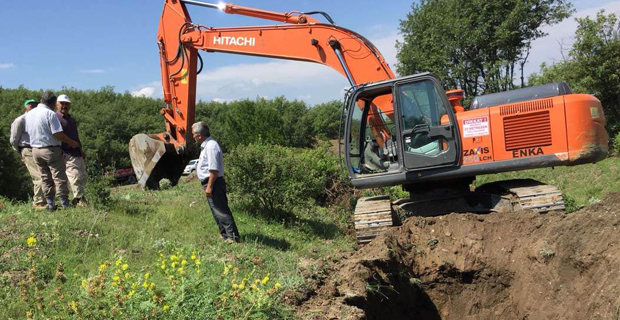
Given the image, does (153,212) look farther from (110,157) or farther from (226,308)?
(110,157)

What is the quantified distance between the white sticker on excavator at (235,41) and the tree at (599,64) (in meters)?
17.5

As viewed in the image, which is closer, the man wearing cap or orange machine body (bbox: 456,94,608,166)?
orange machine body (bbox: 456,94,608,166)

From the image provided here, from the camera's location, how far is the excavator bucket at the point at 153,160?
35.9 feet

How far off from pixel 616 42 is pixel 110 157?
1112 inches

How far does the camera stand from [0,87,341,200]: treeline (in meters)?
25.6

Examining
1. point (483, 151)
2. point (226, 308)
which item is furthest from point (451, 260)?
point (226, 308)

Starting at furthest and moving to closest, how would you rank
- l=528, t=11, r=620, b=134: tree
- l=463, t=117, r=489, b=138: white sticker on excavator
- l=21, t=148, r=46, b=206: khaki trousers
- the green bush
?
1. l=528, t=11, r=620, b=134: tree
2. the green bush
3. l=21, t=148, r=46, b=206: khaki trousers
4. l=463, t=117, r=489, b=138: white sticker on excavator

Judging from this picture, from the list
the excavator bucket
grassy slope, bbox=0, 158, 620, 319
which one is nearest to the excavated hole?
grassy slope, bbox=0, 158, 620, 319

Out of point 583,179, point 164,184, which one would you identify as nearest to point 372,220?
point 164,184

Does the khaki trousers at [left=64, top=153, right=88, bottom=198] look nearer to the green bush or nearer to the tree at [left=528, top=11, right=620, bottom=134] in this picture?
the green bush

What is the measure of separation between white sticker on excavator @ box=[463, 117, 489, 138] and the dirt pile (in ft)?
3.92

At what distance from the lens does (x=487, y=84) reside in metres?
28.5

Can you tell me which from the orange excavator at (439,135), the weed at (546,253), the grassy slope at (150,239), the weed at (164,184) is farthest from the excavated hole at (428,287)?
the weed at (164,184)

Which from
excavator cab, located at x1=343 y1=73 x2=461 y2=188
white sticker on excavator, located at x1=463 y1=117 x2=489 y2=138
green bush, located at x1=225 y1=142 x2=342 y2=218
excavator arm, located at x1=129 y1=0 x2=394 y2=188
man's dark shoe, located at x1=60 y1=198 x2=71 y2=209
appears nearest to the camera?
white sticker on excavator, located at x1=463 y1=117 x2=489 y2=138
